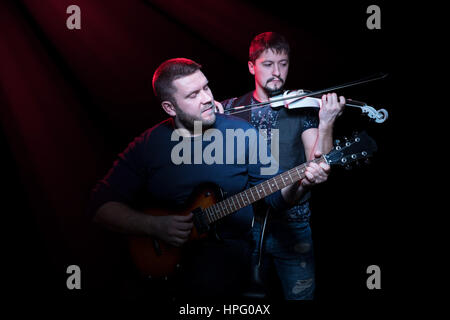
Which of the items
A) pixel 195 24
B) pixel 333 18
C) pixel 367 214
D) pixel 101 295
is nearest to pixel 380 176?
pixel 367 214

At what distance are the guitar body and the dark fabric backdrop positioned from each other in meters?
0.85

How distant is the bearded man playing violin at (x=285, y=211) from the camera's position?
5.99 feet

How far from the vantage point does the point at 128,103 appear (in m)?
2.45

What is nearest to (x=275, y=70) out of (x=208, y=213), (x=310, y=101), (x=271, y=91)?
(x=271, y=91)

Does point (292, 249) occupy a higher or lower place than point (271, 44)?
lower

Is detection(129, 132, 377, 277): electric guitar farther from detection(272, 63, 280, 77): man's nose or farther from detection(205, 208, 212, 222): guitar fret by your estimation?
detection(272, 63, 280, 77): man's nose

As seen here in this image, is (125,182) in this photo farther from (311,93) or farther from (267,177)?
(311,93)

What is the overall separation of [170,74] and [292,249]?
46.5 inches

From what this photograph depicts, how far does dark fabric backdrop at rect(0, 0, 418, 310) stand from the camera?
81.6 inches

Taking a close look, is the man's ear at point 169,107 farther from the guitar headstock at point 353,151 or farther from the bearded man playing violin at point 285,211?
the guitar headstock at point 353,151

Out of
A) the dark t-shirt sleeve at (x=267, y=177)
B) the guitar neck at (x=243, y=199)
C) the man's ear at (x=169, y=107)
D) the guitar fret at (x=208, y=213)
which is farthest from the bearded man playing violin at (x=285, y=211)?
the man's ear at (x=169, y=107)

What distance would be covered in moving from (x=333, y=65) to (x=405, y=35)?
43cm

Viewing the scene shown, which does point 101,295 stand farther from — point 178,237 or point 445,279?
point 445,279

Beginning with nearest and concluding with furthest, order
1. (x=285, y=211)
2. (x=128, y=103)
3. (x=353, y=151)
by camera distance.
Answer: (x=353, y=151), (x=285, y=211), (x=128, y=103)
